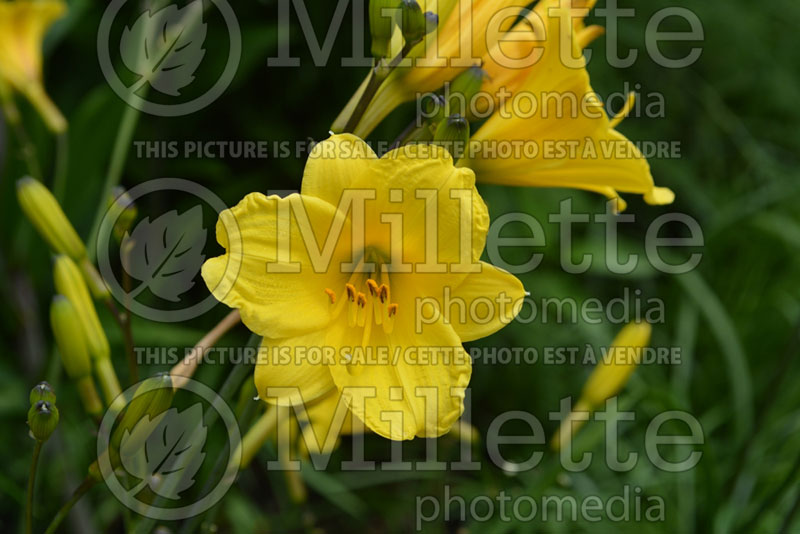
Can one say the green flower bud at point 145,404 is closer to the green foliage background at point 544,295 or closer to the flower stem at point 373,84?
the flower stem at point 373,84

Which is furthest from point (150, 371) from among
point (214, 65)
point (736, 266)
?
point (736, 266)

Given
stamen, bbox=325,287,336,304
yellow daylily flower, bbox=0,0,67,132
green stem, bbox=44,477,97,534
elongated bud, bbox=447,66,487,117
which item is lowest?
green stem, bbox=44,477,97,534

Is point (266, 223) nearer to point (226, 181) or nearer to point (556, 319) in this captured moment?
point (226, 181)

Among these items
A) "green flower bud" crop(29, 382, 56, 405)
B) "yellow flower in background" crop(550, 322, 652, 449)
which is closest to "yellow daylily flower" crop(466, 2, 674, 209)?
"yellow flower in background" crop(550, 322, 652, 449)

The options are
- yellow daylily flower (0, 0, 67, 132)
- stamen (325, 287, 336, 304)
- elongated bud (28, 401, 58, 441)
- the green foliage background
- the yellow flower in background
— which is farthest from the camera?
the green foliage background

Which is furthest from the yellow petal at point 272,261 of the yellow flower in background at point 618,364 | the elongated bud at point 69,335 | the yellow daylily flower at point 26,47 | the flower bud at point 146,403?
the yellow daylily flower at point 26,47

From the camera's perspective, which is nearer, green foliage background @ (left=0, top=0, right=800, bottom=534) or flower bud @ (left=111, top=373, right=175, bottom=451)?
flower bud @ (left=111, top=373, right=175, bottom=451)

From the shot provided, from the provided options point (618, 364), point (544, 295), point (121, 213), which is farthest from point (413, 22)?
point (544, 295)

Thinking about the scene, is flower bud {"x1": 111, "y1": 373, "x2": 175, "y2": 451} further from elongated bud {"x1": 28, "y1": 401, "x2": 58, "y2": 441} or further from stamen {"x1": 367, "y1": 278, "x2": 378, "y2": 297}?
stamen {"x1": 367, "y1": 278, "x2": 378, "y2": 297}
